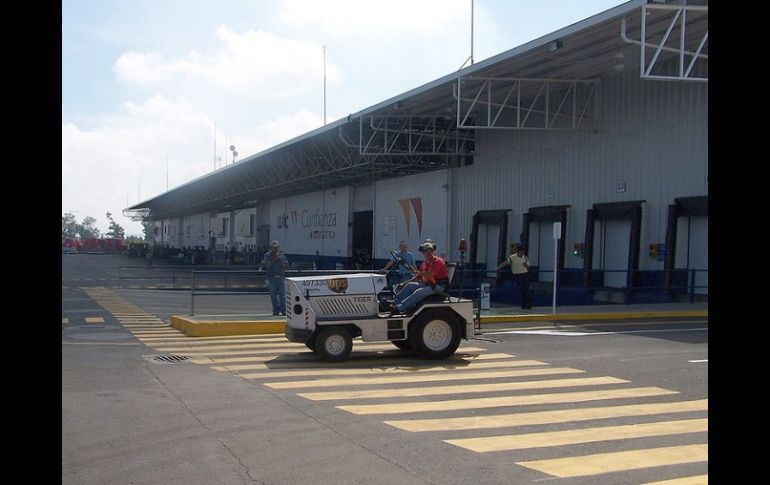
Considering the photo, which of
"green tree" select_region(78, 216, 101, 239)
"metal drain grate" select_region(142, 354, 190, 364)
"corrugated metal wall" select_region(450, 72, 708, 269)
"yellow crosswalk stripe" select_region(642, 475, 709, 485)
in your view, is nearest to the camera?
"yellow crosswalk stripe" select_region(642, 475, 709, 485)

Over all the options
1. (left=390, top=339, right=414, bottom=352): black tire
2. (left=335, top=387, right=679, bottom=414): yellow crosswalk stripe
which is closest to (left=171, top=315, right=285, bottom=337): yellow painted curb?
(left=390, top=339, right=414, bottom=352): black tire

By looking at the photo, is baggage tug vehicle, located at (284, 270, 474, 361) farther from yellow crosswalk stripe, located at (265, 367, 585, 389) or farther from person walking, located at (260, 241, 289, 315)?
person walking, located at (260, 241, 289, 315)

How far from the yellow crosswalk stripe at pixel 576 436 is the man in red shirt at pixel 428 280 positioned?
204 inches

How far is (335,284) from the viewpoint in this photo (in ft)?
43.1

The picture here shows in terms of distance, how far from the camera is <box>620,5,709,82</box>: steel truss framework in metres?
18.7

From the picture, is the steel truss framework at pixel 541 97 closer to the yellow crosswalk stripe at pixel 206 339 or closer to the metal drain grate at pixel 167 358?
the yellow crosswalk stripe at pixel 206 339

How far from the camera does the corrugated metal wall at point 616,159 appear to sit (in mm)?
24281

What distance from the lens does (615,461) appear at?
6895mm

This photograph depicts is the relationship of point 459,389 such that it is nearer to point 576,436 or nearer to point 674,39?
point 576,436

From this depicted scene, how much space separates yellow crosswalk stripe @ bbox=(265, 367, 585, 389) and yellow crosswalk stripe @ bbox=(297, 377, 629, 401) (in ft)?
1.94

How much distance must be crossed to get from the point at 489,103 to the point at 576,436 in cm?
1954
